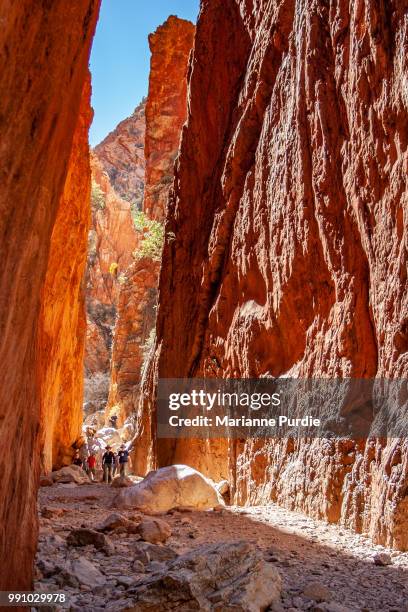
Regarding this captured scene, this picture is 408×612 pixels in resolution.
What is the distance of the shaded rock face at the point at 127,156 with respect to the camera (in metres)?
58.3

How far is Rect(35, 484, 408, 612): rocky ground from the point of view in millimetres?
3861

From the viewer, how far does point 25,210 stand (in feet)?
10.7

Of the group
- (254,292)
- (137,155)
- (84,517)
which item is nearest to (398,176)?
(254,292)

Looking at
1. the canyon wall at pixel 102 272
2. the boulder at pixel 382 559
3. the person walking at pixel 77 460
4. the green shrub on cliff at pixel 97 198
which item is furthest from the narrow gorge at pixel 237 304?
the green shrub on cliff at pixel 97 198

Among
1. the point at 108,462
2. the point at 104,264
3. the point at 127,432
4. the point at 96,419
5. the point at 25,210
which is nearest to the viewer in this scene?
the point at 25,210

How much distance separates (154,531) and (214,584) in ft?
7.27

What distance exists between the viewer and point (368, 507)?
6.00 meters

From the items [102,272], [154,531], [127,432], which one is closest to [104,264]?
[102,272]

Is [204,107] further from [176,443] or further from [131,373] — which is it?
[131,373]

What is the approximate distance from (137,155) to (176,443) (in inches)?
1980

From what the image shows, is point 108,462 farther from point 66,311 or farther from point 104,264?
point 104,264

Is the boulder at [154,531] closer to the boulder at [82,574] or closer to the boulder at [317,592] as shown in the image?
the boulder at [82,574]

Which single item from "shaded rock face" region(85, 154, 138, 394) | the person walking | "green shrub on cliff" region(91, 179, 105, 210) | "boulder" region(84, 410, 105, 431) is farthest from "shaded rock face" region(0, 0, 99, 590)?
"green shrub on cliff" region(91, 179, 105, 210)

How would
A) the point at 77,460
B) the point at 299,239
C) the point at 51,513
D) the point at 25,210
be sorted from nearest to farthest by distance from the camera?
the point at 25,210
the point at 51,513
the point at 299,239
the point at 77,460
